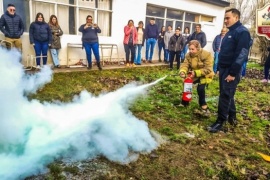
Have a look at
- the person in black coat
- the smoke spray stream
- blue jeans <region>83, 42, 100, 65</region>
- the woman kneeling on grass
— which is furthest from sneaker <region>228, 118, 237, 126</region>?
the person in black coat

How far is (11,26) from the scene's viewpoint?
27.9 ft

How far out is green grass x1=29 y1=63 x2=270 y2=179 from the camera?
11.9 feet

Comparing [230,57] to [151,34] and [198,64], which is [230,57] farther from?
[151,34]

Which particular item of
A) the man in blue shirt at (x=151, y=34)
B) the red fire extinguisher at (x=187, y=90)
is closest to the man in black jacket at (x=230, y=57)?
the red fire extinguisher at (x=187, y=90)

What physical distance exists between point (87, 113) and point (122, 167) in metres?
1.65

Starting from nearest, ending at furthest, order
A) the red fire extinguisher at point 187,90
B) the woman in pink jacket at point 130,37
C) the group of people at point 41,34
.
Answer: the red fire extinguisher at point 187,90 < the group of people at point 41,34 < the woman in pink jacket at point 130,37

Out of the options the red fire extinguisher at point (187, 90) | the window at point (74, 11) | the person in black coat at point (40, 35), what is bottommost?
the red fire extinguisher at point (187, 90)

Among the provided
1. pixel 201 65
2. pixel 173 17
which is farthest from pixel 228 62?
pixel 173 17

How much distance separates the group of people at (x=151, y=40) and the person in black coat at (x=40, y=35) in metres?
3.84

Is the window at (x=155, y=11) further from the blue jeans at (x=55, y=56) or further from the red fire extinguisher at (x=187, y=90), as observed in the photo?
the red fire extinguisher at (x=187, y=90)

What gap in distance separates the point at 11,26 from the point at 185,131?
23.1 ft

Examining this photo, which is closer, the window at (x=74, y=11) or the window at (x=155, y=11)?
the window at (x=74, y=11)

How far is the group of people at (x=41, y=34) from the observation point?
27.8 ft

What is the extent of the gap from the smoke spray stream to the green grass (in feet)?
0.96
